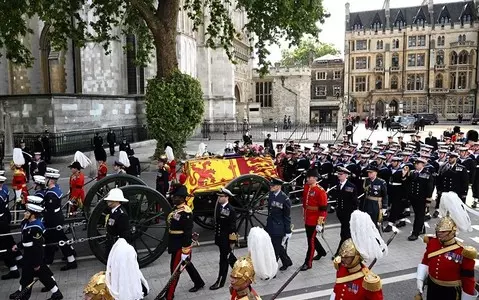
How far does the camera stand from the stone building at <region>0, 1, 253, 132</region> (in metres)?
20.1

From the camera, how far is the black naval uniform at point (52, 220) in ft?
24.3

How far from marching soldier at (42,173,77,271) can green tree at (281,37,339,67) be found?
215 feet

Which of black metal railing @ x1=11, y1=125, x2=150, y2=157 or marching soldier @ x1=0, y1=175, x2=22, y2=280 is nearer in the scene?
marching soldier @ x1=0, y1=175, x2=22, y2=280

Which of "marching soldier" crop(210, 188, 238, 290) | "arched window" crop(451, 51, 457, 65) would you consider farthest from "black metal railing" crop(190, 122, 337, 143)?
"arched window" crop(451, 51, 457, 65)

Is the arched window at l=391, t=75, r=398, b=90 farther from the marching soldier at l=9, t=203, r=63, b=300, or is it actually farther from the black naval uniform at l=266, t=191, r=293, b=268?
the marching soldier at l=9, t=203, r=63, b=300

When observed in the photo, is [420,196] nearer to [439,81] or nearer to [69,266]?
[69,266]

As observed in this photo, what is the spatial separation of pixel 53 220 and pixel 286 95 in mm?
46958

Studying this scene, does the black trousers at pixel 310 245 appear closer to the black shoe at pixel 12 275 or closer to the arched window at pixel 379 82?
the black shoe at pixel 12 275

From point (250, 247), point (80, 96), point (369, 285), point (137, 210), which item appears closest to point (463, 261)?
point (369, 285)

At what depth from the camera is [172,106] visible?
16344 millimetres

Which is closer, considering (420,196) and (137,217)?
(137,217)

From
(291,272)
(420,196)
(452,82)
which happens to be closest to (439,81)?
(452,82)

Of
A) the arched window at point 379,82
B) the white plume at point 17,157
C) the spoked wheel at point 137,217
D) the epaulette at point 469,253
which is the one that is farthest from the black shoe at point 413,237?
the arched window at point 379,82

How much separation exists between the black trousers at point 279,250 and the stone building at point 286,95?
44.0 meters
